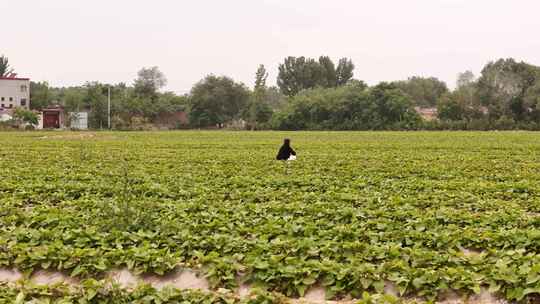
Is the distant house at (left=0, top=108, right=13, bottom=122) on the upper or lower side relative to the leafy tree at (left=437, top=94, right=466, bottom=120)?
lower

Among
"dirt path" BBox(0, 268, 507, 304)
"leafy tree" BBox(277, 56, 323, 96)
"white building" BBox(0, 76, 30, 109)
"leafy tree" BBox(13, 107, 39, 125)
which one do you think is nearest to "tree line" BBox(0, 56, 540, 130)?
"white building" BBox(0, 76, 30, 109)

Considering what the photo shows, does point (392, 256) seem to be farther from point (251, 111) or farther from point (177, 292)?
point (251, 111)

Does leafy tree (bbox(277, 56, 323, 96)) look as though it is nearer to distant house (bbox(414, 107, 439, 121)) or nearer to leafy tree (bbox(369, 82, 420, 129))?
distant house (bbox(414, 107, 439, 121))

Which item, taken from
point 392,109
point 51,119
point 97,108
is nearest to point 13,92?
point 51,119

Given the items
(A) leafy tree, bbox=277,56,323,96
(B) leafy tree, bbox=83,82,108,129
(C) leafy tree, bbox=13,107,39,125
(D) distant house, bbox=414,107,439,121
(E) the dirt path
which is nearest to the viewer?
(E) the dirt path

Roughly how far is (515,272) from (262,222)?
12.1 feet

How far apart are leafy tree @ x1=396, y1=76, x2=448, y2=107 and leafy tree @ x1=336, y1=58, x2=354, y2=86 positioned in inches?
413

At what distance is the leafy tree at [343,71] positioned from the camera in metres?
116

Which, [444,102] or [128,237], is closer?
[128,237]

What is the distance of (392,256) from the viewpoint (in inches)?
249

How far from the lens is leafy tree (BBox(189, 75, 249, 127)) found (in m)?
83.4

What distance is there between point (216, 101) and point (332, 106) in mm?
17222

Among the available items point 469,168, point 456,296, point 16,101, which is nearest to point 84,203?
point 456,296

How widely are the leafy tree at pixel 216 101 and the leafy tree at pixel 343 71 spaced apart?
31146 mm
